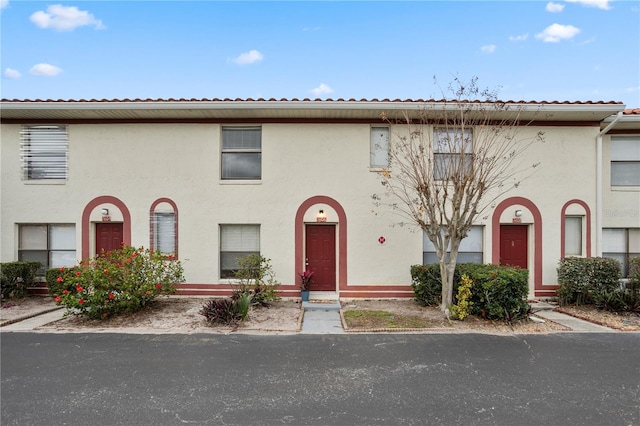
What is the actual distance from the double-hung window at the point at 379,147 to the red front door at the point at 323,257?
2.30 meters

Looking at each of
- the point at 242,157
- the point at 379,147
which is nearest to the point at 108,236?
the point at 242,157

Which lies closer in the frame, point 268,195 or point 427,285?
point 427,285

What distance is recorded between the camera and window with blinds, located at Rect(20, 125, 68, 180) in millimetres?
10359

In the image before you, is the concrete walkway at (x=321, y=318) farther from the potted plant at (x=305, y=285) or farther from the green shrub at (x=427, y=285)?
the green shrub at (x=427, y=285)

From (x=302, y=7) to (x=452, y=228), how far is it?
9.68 meters

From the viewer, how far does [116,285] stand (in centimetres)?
796

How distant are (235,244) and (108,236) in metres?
3.87

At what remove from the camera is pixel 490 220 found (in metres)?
10.2

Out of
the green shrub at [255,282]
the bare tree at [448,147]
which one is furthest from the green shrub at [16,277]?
the bare tree at [448,147]

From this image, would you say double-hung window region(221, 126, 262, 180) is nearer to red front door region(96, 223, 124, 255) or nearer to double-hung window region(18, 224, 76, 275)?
red front door region(96, 223, 124, 255)

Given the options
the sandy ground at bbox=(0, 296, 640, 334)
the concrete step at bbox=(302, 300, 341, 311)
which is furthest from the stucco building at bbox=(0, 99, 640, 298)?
the sandy ground at bbox=(0, 296, 640, 334)

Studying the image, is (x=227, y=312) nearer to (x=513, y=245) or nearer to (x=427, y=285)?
(x=427, y=285)

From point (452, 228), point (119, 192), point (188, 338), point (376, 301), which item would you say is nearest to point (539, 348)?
point (452, 228)

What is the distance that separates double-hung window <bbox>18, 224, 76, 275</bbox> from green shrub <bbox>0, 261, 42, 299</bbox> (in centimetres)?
42
